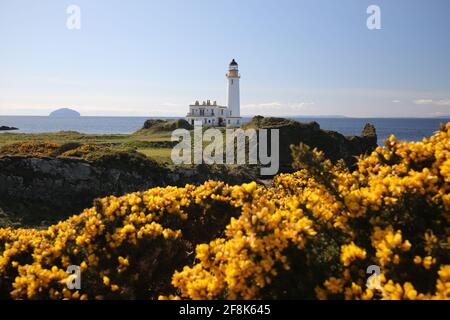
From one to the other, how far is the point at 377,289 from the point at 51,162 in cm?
2714

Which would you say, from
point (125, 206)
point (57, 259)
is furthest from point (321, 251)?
point (57, 259)

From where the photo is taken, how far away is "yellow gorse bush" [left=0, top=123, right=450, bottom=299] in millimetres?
3223

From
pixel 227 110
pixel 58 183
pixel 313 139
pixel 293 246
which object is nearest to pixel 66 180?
pixel 58 183

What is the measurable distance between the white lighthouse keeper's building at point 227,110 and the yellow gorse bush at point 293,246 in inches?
2937

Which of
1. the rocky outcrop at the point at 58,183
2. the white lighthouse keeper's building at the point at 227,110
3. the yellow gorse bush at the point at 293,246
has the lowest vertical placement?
the rocky outcrop at the point at 58,183

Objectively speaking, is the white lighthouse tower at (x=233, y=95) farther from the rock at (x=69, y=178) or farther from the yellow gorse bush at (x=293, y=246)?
the yellow gorse bush at (x=293, y=246)

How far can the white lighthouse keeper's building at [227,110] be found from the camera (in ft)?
261

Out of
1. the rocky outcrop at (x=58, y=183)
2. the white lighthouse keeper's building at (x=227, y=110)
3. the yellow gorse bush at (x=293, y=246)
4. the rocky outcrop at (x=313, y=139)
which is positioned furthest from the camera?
the white lighthouse keeper's building at (x=227, y=110)

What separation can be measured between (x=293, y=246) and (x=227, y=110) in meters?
77.9

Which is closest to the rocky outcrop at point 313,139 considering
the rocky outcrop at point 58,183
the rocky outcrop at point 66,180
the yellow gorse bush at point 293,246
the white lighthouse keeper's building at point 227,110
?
the rocky outcrop at point 66,180

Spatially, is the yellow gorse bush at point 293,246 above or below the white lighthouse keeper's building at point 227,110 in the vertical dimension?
below

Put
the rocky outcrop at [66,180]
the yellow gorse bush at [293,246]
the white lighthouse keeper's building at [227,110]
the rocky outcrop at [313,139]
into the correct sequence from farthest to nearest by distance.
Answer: the white lighthouse keeper's building at [227,110] < the rocky outcrop at [313,139] < the rocky outcrop at [66,180] < the yellow gorse bush at [293,246]

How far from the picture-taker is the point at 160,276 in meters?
4.67

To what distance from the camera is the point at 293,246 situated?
3.47 m
